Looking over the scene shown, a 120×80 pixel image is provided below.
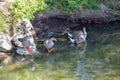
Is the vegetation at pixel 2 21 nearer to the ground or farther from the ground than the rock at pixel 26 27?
farther from the ground

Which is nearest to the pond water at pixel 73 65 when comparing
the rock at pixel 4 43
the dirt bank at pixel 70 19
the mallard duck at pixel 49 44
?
the mallard duck at pixel 49 44

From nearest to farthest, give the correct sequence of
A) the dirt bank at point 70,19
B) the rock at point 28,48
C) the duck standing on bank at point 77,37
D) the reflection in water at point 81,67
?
the reflection in water at point 81,67, the rock at point 28,48, the duck standing on bank at point 77,37, the dirt bank at point 70,19

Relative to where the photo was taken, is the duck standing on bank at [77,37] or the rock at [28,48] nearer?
the rock at [28,48]

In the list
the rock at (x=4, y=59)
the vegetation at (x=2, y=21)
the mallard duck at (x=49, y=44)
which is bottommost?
the rock at (x=4, y=59)

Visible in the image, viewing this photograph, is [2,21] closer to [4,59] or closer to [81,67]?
[4,59]

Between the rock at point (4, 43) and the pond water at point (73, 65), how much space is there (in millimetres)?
1249

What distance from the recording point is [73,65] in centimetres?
1383

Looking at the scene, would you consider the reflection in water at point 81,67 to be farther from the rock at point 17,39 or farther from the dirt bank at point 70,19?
the dirt bank at point 70,19

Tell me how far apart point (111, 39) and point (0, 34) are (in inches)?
180

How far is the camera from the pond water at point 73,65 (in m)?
12.9

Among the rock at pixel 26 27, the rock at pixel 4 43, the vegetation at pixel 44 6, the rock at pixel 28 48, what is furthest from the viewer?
the vegetation at pixel 44 6

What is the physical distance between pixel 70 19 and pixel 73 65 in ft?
16.6

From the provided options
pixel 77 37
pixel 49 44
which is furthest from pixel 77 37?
pixel 49 44

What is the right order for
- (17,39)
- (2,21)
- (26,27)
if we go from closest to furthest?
(17,39), (2,21), (26,27)
